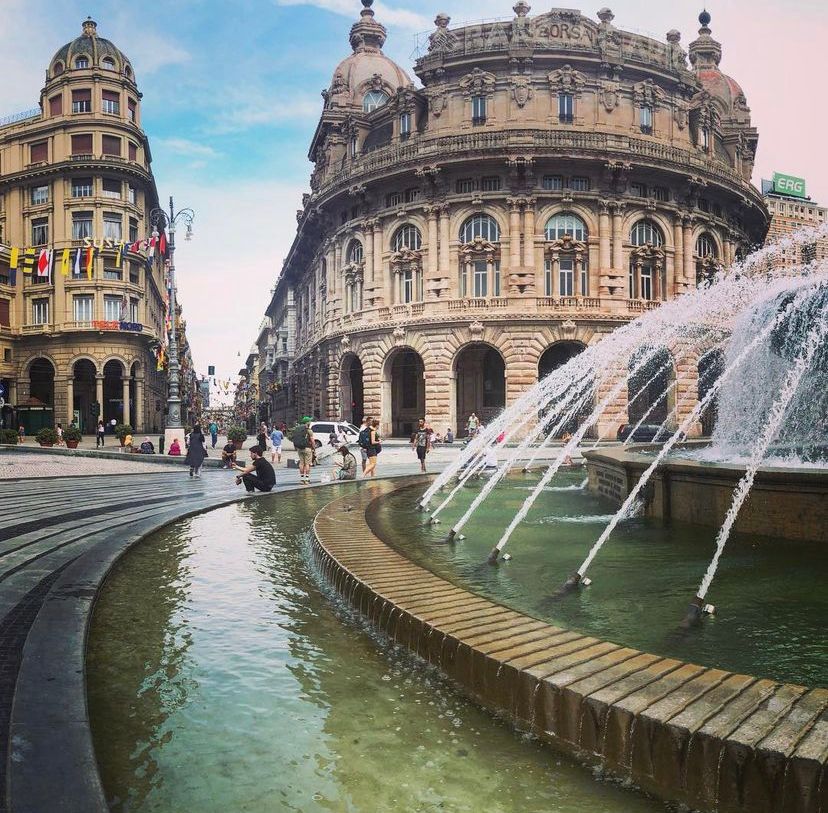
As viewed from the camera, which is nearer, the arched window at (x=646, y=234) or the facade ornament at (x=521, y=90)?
the facade ornament at (x=521, y=90)

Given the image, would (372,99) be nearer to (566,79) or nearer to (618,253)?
(566,79)

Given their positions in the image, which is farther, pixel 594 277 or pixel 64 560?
pixel 594 277

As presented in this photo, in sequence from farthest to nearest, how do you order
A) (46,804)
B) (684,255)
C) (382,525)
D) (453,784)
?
(684,255) < (382,525) < (453,784) < (46,804)

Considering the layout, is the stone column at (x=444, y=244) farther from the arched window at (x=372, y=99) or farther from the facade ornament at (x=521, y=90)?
the arched window at (x=372, y=99)

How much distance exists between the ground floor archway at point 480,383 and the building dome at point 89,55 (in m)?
35.8

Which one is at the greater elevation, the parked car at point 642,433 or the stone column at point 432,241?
the stone column at point 432,241

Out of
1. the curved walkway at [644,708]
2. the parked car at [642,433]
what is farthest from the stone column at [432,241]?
the curved walkway at [644,708]

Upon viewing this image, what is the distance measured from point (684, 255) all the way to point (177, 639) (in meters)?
41.7

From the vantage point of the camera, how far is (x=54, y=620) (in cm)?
532

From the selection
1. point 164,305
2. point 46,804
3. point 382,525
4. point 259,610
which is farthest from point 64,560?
point 164,305

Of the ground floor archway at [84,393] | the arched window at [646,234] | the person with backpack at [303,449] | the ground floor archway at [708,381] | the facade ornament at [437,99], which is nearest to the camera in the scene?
the person with backpack at [303,449]

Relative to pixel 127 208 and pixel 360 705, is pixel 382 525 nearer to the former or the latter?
pixel 360 705

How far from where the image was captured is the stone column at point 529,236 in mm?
38969

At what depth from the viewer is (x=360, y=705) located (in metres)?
4.14
